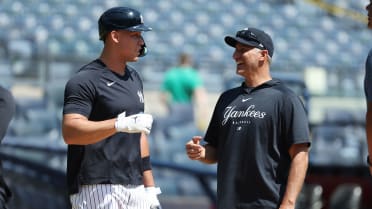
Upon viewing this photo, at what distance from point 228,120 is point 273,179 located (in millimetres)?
396

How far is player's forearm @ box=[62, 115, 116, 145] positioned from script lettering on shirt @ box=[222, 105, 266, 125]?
2.22ft

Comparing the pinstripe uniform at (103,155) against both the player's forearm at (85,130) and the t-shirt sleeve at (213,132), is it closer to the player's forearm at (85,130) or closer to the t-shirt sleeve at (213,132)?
the player's forearm at (85,130)

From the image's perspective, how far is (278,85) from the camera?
4992 millimetres

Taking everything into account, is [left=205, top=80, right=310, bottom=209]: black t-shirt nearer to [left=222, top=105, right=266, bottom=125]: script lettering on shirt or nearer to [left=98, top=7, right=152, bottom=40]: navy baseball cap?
[left=222, top=105, right=266, bottom=125]: script lettering on shirt

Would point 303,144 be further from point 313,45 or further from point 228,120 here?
point 313,45

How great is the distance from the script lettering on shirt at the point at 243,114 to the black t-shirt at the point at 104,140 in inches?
18.7

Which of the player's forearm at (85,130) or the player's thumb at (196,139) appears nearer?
the player's forearm at (85,130)

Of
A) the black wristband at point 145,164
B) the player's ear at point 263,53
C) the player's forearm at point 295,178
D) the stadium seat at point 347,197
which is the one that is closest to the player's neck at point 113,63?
the black wristband at point 145,164

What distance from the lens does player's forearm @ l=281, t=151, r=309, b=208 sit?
476 cm

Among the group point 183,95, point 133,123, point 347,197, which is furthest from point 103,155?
point 183,95

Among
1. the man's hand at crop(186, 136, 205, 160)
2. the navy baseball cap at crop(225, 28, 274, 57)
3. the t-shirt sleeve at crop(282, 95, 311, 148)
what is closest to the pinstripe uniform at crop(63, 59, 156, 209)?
the man's hand at crop(186, 136, 205, 160)

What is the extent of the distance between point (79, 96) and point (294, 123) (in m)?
1.12

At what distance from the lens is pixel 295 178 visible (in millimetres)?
4781

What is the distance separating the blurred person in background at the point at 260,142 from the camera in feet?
15.9
